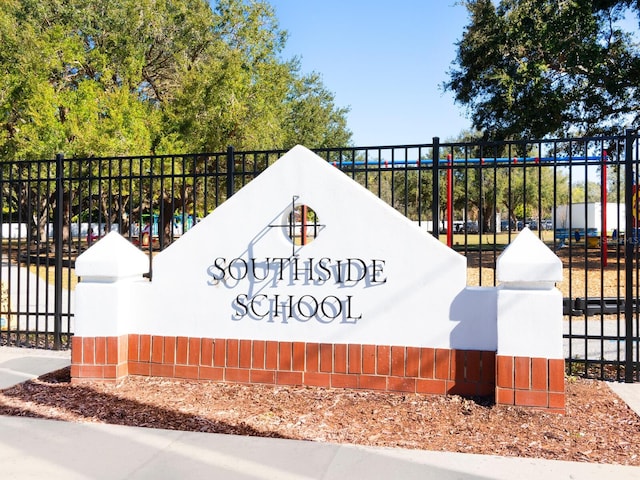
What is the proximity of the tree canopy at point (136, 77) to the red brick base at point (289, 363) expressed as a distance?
45.4ft

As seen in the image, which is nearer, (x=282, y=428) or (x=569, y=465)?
(x=569, y=465)

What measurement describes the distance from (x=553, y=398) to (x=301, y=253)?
2.55 m

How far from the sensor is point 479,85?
79.1 ft

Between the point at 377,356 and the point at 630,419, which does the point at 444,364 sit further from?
the point at 630,419

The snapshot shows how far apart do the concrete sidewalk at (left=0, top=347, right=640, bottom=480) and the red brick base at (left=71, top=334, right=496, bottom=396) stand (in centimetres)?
126

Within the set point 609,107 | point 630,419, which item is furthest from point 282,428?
point 609,107

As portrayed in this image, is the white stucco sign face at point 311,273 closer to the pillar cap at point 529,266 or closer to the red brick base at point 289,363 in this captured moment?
the red brick base at point 289,363

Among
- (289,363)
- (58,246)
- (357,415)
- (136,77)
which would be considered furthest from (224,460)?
(136,77)

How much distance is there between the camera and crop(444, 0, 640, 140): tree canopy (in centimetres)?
2003

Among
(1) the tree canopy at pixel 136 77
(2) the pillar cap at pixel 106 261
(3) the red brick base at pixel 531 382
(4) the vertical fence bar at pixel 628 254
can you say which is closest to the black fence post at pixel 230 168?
(2) the pillar cap at pixel 106 261

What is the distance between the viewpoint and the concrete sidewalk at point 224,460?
378 centimetres

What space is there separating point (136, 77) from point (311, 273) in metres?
19.2

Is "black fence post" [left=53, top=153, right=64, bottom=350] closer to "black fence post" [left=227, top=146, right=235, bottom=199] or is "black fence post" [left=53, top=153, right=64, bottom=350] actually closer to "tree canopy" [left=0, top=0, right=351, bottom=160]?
"black fence post" [left=227, top=146, right=235, bottom=199]

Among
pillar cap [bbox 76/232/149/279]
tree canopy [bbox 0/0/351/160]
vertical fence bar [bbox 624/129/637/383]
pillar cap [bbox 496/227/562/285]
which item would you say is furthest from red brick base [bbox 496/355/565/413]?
tree canopy [bbox 0/0/351/160]
